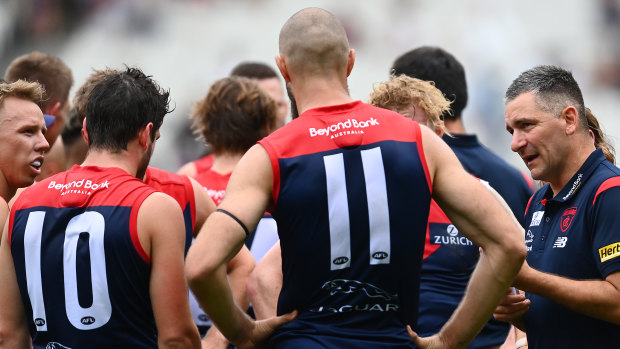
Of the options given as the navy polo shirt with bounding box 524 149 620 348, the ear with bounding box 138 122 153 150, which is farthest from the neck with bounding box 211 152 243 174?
the navy polo shirt with bounding box 524 149 620 348

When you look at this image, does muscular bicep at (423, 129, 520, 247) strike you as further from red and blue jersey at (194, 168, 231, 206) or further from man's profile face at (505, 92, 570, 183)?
red and blue jersey at (194, 168, 231, 206)

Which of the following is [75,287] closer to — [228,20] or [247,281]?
[247,281]

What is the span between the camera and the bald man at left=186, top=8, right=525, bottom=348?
3.31m

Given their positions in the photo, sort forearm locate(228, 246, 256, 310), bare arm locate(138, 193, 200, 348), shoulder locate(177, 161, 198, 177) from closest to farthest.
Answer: bare arm locate(138, 193, 200, 348)
forearm locate(228, 246, 256, 310)
shoulder locate(177, 161, 198, 177)

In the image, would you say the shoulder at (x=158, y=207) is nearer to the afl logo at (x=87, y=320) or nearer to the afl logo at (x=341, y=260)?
the afl logo at (x=87, y=320)

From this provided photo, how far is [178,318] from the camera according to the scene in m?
3.52

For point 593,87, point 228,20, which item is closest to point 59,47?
point 228,20

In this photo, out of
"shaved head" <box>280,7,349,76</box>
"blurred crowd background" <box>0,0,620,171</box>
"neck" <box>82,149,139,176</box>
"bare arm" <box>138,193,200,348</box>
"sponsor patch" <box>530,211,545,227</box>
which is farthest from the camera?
"blurred crowd background" <box>0,0,620,171</box>

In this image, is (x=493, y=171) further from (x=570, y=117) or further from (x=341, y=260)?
(x=341, y=260)

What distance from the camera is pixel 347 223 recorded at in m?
3.32

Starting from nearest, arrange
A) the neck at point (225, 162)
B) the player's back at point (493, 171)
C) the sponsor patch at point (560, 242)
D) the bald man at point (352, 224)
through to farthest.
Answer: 1. the bald man at point (352, 224)
2. the sponsor patch at point (560, 242)
3. the player's back at point (493, 171)
4. the neck at point (225, 162)

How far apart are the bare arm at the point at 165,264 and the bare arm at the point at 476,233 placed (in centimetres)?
100

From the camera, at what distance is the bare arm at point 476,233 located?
3.38 metres

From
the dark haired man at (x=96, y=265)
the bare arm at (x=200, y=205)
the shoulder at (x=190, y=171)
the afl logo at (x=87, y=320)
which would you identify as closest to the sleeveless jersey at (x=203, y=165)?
the shoulder at (x=190, y=171)
